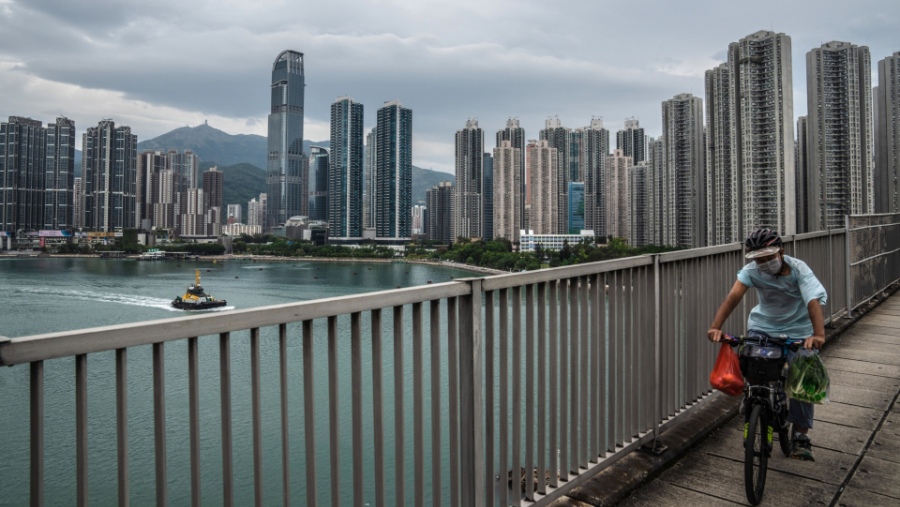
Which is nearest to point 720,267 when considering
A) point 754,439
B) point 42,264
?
point 754,439

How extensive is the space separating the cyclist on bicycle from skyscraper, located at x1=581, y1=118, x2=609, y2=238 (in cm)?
10739

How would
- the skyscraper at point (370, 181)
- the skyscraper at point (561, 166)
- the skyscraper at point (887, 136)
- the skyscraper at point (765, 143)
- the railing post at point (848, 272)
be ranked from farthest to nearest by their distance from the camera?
1. the skyscraper at point (370, 181)
2. the skyscraper at point (561, 166)
3. the skyscraper at point (887, 136)
4. the skyscraper at point (765, 143)
5. the railing post at point (848, 272)

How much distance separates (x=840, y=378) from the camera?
4258mm

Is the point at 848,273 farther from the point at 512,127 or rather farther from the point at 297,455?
the point at 512,127

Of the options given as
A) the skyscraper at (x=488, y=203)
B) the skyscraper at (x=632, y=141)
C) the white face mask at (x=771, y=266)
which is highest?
the skyscraper at (x=632, y=141)

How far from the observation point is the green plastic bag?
275cm

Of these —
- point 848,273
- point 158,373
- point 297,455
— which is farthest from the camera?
point 297,455

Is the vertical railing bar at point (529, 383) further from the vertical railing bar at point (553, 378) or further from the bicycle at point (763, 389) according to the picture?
the bicycle at point (763, 389)

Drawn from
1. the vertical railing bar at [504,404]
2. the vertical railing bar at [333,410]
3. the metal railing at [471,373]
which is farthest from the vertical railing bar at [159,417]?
the vertical railing bar at [504,404]

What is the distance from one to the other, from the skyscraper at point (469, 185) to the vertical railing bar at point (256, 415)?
406 feet

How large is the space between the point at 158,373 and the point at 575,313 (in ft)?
5.58

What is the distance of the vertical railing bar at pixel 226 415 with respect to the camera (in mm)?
1384

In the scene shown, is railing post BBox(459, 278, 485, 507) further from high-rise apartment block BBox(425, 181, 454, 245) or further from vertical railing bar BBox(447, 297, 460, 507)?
high-rise apartment block BBox(425, 181, 454, 245)

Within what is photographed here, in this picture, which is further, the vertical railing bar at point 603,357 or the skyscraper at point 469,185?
the skyscraper at point 469,185
